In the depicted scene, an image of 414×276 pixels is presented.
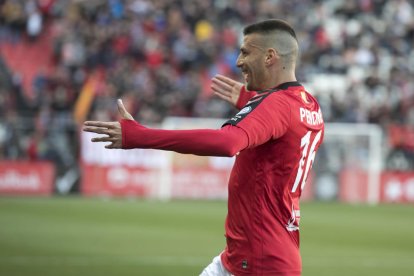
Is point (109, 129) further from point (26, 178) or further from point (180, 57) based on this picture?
point (180, 57)

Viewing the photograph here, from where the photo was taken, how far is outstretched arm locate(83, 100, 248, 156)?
4.21 meters

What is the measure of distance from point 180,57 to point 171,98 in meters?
2.26

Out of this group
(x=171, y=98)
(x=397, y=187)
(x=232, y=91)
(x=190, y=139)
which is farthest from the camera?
(x=171, y=98)

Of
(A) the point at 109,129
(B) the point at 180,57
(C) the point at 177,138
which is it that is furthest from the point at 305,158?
(B) the point at 180,57

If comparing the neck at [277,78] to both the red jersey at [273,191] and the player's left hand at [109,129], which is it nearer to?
the red jersey at [273,191]

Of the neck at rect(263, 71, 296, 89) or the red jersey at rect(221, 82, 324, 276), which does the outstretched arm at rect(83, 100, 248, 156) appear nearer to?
the red jersey at rect(221, 82, 324, 276)

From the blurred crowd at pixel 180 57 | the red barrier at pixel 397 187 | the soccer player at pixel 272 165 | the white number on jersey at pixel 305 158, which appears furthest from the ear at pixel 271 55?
the red barrier at pixel 397 187

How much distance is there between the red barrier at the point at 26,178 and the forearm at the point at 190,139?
17255 mm

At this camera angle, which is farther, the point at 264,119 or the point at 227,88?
the point at 227,88

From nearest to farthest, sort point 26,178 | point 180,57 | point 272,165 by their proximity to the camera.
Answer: point 272,165 < point 26,178 < point 180,57

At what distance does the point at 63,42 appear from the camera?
80.3ft

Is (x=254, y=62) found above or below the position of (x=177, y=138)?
above

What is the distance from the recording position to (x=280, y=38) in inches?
184

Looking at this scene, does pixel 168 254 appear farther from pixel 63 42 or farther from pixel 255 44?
pixel 63 42
